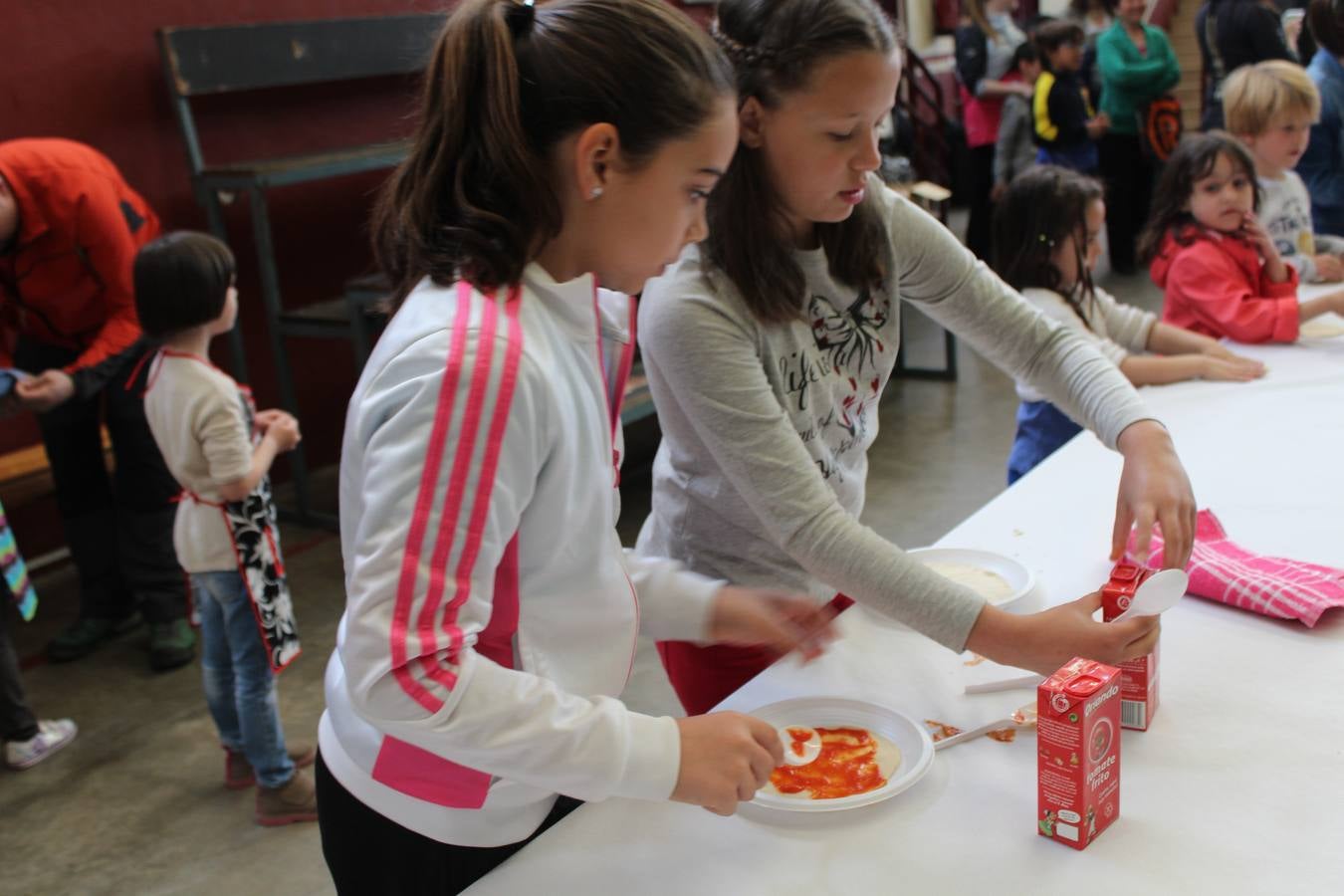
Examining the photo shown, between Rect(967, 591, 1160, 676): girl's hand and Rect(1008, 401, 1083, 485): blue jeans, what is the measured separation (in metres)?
1.41

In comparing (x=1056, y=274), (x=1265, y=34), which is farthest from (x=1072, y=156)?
(x=1056, y=274)

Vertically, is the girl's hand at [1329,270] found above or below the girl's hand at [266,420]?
below

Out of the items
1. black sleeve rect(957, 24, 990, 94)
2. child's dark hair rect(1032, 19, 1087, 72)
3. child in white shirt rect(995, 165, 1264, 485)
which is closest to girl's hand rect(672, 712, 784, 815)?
child in white shirt rect(995, 165, 1264, 485)

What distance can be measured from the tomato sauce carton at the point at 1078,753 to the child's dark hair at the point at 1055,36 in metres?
5.83

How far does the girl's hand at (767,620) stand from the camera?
119cm

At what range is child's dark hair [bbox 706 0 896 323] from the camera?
129cm

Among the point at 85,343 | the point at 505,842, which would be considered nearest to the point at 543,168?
the point at 505,842

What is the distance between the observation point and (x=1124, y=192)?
668 cm

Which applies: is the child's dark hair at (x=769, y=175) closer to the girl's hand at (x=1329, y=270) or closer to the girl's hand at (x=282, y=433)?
the girl's hand at (x=282, y=433)

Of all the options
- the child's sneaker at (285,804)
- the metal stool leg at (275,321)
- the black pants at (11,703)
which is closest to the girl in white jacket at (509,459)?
the child's sneaker at (285,804)

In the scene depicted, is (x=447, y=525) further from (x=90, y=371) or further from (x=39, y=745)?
(x=90, y=371)

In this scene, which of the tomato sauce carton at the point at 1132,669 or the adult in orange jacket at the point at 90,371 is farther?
the adult in orange jacket at the point at 90,371

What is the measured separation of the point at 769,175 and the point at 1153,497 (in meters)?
0.59

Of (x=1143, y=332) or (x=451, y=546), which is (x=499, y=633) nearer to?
(x=451, y=546)
